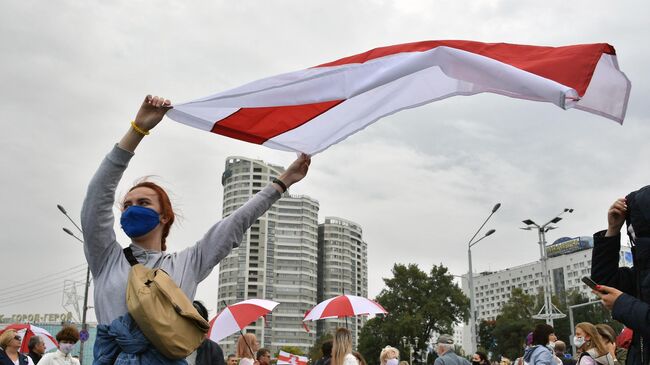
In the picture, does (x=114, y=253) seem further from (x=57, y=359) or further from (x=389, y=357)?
(x=389, y=357)

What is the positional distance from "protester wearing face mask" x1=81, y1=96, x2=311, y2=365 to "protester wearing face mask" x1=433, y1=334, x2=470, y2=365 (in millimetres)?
7211

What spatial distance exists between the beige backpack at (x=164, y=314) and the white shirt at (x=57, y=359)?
681cm

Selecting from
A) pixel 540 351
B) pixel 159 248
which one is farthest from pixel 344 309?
pixel 159 248

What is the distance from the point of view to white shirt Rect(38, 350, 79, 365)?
8.50 m

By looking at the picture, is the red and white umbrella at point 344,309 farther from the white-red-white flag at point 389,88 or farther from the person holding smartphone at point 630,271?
the person holding smartphone at point 630,271

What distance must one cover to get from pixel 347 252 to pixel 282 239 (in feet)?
55.5

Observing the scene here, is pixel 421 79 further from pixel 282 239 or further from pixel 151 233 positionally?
pixel 282 239

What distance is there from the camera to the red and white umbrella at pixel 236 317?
431 inches

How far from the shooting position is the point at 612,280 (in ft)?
11.1

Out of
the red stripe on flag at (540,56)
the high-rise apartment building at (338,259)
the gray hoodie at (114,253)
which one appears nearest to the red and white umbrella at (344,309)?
the red stripe on flag at (540,56)

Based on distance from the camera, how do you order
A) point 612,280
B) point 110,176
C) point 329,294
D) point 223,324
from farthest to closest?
1. point 329,294
2. point 223,324
3. point 612,280
4. point 110,176

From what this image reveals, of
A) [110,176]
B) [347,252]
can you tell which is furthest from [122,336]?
[347,252]

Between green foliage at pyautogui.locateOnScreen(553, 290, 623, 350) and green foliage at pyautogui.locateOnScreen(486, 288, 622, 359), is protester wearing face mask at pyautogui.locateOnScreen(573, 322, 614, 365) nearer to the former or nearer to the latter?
green foliage at pyautogui.locateOnScreen(486, 288, 622, 359)

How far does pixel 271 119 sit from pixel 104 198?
1656mm
